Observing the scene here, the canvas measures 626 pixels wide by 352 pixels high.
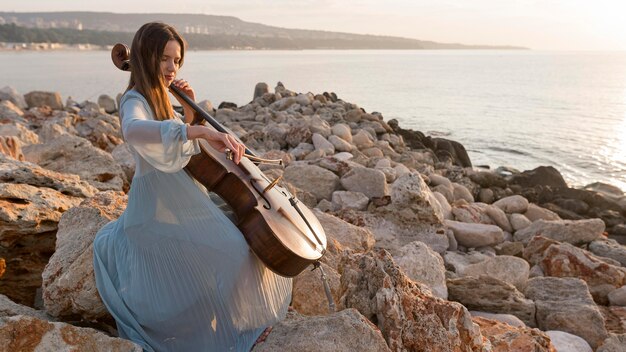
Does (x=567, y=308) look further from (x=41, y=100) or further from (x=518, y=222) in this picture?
(x=41, y=100)

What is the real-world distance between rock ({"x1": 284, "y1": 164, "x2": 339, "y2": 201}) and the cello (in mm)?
3575

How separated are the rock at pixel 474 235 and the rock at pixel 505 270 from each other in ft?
3.18

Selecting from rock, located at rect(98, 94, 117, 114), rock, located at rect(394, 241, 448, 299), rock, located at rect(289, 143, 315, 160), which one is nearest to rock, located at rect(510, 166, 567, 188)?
rock, located at rect(289, 143, 315, 160)

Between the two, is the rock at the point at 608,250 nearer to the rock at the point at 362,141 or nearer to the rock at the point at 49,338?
the rock at the point at 362,141

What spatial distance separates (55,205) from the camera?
3.76 m

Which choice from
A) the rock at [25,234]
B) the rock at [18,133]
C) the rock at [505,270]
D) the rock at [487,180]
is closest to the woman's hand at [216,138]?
the rock at [25,234]

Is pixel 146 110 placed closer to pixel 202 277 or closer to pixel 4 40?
pixel 202 277

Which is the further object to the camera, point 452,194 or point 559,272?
point 452,194

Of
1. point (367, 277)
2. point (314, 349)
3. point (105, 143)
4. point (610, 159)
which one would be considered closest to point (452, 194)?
point (105, 143)

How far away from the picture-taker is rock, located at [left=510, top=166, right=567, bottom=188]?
1243cm

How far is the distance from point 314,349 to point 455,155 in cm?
1386

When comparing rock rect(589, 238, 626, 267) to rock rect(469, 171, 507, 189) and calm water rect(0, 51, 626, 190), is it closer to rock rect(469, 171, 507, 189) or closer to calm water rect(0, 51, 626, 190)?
rock rect(469, 171, 507, 189)

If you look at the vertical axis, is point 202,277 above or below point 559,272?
above

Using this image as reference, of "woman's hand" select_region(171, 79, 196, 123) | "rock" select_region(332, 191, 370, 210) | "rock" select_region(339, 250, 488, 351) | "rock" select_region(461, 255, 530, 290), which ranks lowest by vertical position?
"rock" select_region(461, 255, 530, 290)
